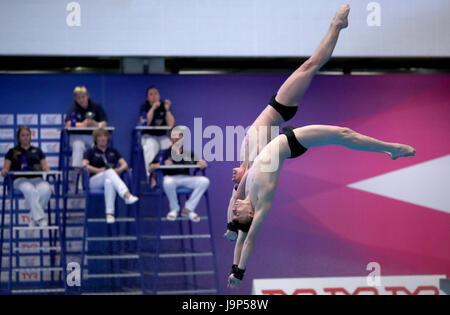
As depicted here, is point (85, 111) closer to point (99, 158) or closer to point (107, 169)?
point (99, 158)

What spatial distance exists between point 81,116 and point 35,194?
3.75ft

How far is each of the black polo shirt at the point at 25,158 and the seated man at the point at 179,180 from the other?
1433 millimetres

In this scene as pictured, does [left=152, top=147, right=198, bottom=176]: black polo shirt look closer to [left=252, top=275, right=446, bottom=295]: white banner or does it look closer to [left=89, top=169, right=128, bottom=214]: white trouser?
[left=89, top=169, right=128, bottom=214]: white trouser

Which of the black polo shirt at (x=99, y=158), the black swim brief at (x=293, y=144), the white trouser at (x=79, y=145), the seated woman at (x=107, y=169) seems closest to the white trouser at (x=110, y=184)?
the seated woman at (x=107, y=169)

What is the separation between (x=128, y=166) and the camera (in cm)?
1023

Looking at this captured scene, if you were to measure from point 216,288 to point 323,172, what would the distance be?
84.7 inches

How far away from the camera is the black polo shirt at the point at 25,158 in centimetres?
959

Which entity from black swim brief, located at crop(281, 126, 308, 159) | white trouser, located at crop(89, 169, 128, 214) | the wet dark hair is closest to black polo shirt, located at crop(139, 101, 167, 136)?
white trouser, located at crop(89, 169, 128, 214)

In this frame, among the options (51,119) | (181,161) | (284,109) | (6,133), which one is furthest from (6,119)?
(284,109)

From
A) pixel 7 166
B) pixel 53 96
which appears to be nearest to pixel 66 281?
pixel 7 166

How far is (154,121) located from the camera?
990 cm

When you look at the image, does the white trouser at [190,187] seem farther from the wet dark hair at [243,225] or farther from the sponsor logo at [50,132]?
the wet dark hair at [243,225]

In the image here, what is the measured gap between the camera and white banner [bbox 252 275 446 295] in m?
9.74
